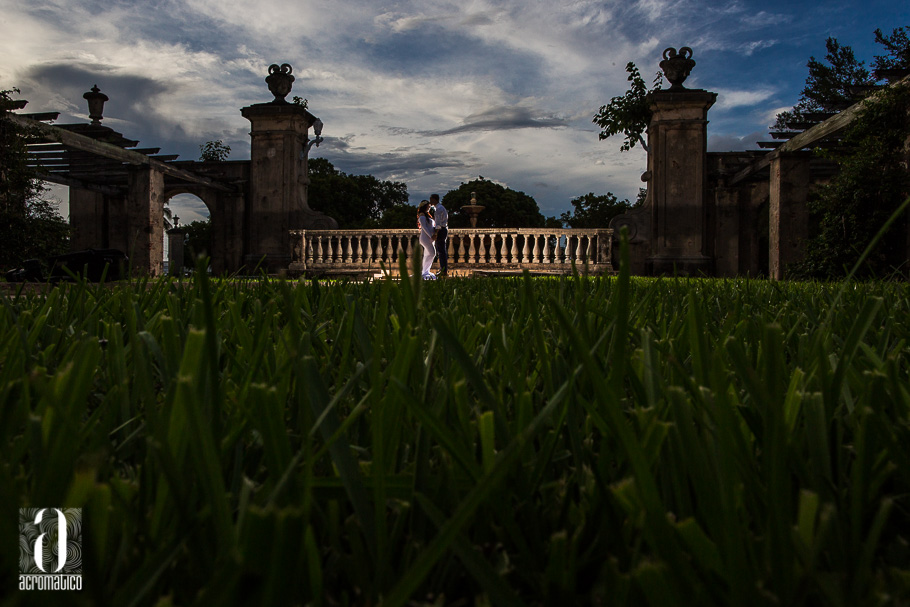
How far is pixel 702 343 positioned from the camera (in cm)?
60

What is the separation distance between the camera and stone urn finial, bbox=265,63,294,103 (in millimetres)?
17531

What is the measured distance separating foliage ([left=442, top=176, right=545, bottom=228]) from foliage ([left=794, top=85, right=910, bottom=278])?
134 ft

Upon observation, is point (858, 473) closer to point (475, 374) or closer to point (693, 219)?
point (475, 374)

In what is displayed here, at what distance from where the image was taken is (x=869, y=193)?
36.1 ft

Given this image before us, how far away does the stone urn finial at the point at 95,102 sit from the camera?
1814cm

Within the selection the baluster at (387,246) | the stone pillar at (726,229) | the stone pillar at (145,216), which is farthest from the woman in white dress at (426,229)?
the stone pillar at (726,229)

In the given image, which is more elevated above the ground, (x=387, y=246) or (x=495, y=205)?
(x=495, y=205)

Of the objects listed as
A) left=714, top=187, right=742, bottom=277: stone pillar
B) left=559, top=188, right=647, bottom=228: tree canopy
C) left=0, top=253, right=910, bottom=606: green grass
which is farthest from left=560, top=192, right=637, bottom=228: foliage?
left=0, top=253, right=910, bottom=606: green grass

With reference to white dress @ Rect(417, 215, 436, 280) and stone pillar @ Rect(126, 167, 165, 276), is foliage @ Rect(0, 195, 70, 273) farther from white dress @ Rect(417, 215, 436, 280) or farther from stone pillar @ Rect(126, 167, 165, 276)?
white dress @ Rect(417, 215, 436, 280)

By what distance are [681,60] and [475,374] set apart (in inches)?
712

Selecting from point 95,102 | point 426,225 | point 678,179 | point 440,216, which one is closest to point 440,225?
point 440,216

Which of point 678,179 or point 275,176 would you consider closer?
point 678,179

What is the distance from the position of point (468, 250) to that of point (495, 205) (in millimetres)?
37255

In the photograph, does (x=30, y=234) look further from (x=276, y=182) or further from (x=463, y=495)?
(x=463, y=495)
